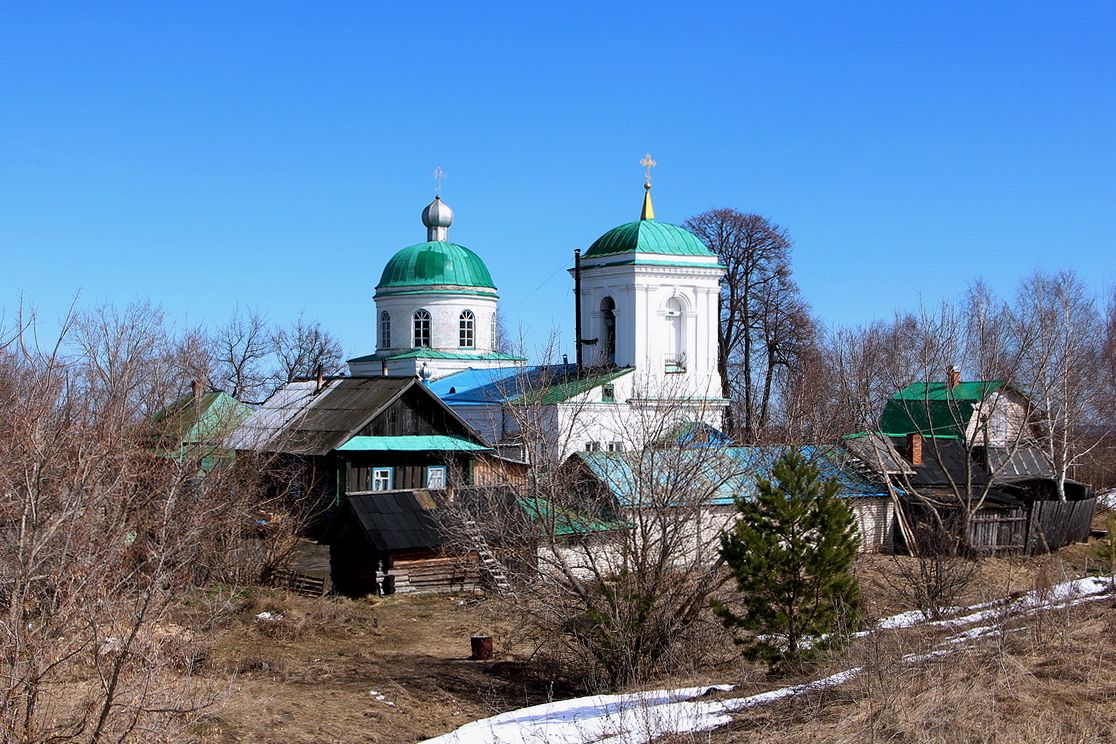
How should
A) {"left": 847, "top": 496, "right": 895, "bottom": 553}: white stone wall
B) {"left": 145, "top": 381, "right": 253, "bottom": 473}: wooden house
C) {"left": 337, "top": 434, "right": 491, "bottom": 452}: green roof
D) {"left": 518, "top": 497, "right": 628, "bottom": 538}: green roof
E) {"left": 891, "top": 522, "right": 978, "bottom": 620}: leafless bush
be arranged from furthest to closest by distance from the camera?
{"left": 847, "top": 496, "right": 895, "bottom": 553}: white stone wall < {"left": 337, "top": 434, "right": 491, "bottom": 452}: green roof < {"left": 145, "top": 381, "right": 253, "bottom": 473}: wooden house < {"left": 891, "top": 522, "right": 978, "bottom": 620}: leafless bush < {"left": 518, "top": 497, "right": 628, "bottom": 538}: green roof

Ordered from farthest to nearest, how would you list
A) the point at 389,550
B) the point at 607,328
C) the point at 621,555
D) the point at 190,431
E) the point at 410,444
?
the point at 607,328
the point at 410,444
the point at 190,431
the point at 389,550
the point at 621,555

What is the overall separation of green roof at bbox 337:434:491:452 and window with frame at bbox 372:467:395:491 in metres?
0.53

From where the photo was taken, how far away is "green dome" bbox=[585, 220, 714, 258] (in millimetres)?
30203

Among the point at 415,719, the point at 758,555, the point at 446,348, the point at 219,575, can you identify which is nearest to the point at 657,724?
the point at 758,555

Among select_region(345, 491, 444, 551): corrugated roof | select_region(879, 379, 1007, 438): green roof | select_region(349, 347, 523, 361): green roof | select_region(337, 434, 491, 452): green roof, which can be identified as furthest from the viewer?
select_region(349, 347, 523, 361): green roof

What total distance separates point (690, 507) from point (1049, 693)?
19.5 feet

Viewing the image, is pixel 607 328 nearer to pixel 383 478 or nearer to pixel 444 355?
pixel 444 355

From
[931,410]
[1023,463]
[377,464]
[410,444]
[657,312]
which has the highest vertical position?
[657,312]

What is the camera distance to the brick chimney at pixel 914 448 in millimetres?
27203

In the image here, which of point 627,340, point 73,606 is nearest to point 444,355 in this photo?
point 627,340

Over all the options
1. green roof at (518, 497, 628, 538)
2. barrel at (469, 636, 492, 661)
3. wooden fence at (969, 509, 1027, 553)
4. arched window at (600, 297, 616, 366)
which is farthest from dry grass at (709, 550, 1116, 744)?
arched window at (600, 297, 616, 366)

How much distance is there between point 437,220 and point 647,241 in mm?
Answer: 12616

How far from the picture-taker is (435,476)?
79.9ft

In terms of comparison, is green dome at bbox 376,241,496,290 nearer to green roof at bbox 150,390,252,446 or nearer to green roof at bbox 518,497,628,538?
green roof at bbox 150,390,252,446
